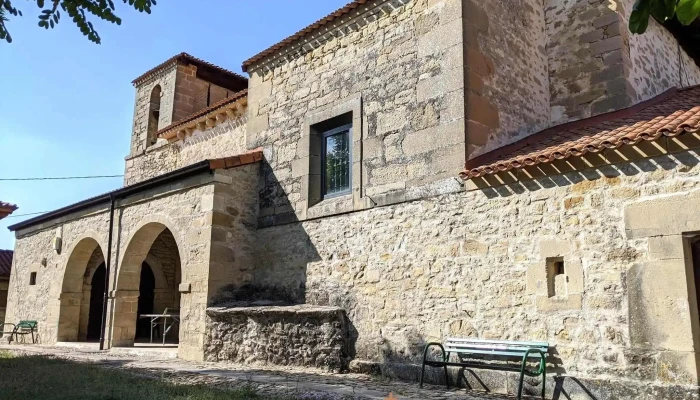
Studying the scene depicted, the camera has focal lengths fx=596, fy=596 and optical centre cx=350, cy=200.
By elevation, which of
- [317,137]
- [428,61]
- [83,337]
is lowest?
[83,337]

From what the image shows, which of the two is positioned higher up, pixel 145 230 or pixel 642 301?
pixel 145 230

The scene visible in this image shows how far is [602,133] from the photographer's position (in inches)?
248

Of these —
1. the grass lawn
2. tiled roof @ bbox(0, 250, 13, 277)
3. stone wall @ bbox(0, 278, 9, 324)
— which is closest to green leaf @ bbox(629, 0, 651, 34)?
the grass lawn

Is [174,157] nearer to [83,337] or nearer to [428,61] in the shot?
[83,337]

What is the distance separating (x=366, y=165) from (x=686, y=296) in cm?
429

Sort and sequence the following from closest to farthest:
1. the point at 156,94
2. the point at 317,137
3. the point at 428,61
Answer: the point at 428,61 → the point at 317,137 → the point at 156,94

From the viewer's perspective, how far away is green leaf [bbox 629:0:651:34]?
7.49 feet

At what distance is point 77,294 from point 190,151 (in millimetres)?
3844

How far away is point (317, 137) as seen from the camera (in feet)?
30.5

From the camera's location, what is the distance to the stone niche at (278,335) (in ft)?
25.2

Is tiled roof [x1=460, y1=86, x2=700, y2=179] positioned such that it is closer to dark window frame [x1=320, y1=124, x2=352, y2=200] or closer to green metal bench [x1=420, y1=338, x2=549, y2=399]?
green metal bench [x1=420, y1=338, x2=549, y2=399]

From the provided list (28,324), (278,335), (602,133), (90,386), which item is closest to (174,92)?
(28,324)

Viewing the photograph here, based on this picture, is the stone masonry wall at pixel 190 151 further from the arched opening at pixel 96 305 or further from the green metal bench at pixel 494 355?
the green metal bench at pixel 494 355

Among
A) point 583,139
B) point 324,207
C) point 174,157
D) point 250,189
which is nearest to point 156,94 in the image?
point 174,157
